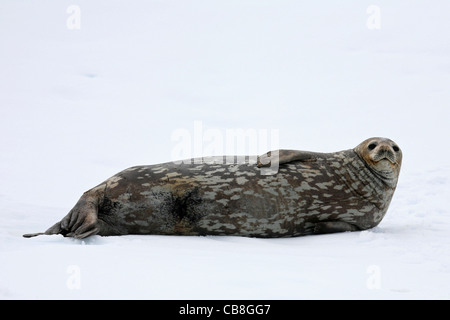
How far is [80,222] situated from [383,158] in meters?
2.51

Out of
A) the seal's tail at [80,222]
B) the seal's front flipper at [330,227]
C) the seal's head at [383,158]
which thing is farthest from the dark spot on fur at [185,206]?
the seal's head at [383,158]

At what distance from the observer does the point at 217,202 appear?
499 cm

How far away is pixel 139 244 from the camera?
436 centimetres

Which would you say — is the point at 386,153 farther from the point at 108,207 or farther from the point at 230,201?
the point at 108,207

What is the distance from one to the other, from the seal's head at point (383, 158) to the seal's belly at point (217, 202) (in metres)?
0.53

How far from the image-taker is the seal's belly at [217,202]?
4980mm

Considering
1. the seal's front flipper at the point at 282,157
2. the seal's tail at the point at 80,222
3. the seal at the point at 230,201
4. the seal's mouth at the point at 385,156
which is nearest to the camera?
the seal's tail at the point at 80,222

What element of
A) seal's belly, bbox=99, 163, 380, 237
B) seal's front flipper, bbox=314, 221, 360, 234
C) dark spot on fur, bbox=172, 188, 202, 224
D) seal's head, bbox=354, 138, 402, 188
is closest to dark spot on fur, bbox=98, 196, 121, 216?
seal's belly, bbox=99, 163, 380, 237

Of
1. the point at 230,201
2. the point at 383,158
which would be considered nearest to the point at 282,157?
the point at 230,201

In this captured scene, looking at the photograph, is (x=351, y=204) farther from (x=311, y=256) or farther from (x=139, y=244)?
(x=139, y=244)

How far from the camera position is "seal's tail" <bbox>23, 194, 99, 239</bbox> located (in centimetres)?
473

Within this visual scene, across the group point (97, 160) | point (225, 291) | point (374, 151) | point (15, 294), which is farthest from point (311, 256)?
point (97, 160)

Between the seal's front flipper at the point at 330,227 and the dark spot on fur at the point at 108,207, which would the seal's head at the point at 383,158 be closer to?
the seal's front flipper at the point at 330,227

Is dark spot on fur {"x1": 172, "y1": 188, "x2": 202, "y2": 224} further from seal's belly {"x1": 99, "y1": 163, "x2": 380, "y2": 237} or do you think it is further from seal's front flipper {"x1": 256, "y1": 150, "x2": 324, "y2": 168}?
seal's front flipper {"x1": 256, "y1": 150, "x2": 324, "y2": 168}
